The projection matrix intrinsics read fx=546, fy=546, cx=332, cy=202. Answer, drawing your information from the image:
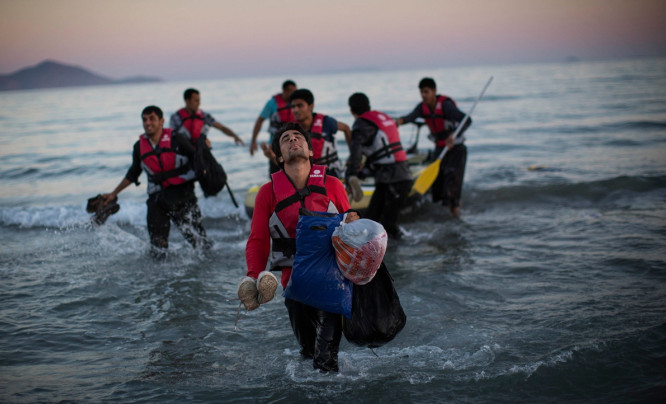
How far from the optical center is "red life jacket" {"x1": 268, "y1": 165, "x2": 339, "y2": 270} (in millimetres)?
3229

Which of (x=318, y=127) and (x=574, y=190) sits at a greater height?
(x=318, y=127)

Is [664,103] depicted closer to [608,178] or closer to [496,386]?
[608,178]

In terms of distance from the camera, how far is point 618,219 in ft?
26.8

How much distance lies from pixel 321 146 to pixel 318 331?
365cm

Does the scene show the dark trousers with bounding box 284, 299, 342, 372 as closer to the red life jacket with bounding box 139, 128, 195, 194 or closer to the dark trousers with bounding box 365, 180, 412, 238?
the red life jacket with bounding box 139, 128, 195, 194

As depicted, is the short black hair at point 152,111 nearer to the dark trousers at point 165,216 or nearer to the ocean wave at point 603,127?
the dark trousers at point 165,216

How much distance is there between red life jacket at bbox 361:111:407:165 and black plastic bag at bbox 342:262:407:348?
3.98 meters

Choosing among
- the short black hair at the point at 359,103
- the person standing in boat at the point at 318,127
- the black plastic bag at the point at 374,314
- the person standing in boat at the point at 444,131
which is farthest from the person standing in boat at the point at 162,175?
the black plastic bag at the point at 374,314

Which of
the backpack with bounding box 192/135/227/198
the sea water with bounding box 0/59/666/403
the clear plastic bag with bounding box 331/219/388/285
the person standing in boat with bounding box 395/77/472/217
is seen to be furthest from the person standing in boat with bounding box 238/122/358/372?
the person standing in boat with bounding box 395/77/472/217

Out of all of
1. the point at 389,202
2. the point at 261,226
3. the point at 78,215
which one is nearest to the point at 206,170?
the point at 389,202

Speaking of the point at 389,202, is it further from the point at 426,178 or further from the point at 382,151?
the point at 426,178

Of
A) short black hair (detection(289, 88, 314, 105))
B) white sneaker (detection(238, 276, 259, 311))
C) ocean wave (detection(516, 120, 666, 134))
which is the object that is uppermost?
short black hair (detection(289, 88, 314, 105))

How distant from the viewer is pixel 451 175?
8562 mm

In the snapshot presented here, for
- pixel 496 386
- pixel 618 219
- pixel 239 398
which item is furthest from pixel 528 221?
pixel 239 398
